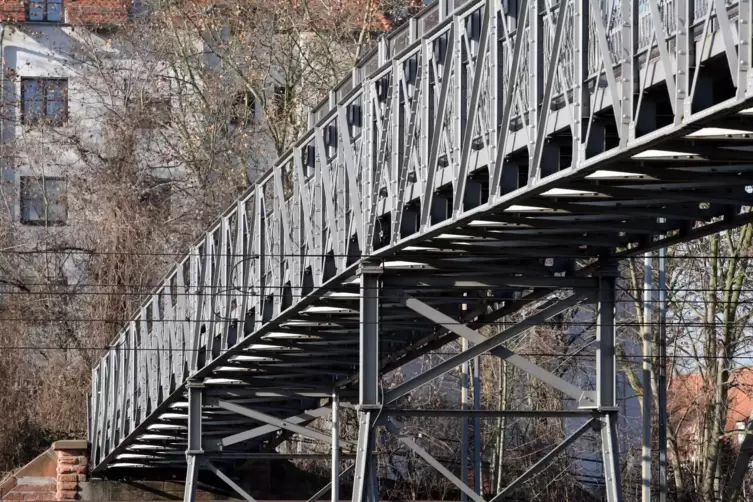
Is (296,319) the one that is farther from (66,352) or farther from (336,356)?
(66,352)

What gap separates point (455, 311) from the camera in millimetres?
18000

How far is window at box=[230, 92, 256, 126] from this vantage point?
42.3 meters

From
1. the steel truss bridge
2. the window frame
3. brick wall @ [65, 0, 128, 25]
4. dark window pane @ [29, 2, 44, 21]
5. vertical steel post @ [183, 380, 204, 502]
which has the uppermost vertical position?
dark window pane @ [29, 2, 44, 21]

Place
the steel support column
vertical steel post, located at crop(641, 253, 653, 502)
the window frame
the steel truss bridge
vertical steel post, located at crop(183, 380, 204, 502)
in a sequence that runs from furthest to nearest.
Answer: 1. the window frame
2. vertical steel post, located at crop(183, 380, 204, 502)
3. vertical steel post, located at crop(641, 253, 653, 502)
4. the steel support column
5. the steel truss bridge

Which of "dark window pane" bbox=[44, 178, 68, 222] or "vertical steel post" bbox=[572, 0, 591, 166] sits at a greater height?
"dark window pane" bbox=[44, 178, 68, 222]

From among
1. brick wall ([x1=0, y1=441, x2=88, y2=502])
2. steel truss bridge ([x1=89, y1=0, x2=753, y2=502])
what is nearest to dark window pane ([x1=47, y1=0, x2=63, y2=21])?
brick wall ([x1=0, y1=441, x2=88, y2=502])

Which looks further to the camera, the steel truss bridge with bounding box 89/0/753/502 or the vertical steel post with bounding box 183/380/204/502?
the vertical steel post with bounding box 183/380/204/502

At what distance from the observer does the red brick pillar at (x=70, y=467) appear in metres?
30.0

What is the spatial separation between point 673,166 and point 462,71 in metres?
3.32

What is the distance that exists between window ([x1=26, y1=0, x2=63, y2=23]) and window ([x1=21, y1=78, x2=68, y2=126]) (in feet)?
7.76

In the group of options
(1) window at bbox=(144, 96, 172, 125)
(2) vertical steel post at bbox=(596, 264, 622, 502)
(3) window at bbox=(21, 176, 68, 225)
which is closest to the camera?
(2) vertical steel post at bbox=(596, 264, 622, 502)

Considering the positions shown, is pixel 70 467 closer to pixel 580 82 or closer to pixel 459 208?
pixel 459 208

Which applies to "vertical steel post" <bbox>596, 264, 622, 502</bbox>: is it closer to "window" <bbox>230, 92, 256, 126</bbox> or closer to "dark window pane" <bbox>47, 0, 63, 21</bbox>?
"window" <bbox>230, 92, 256, 126</bbox>

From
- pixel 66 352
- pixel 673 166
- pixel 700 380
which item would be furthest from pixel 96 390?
pixel 673 166
